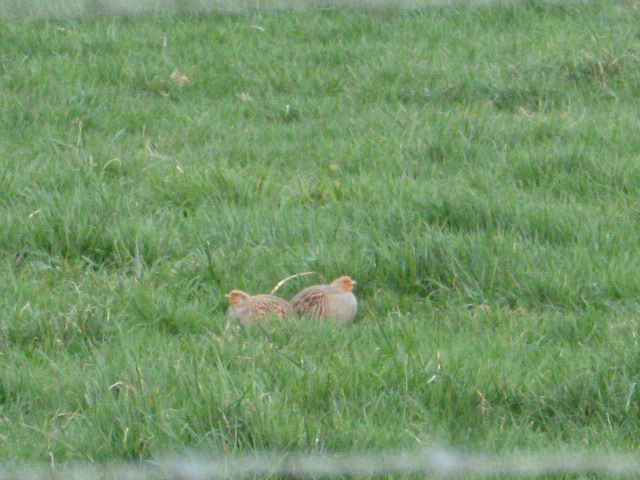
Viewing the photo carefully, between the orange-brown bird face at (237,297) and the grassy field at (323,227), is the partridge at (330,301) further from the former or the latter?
the orange-brown bird face at (237,297)

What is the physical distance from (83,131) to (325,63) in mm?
1881

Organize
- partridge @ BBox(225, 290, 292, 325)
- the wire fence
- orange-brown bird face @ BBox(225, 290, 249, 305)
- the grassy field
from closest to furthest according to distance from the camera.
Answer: the wire fence
the grassy field
partridge @ BBox(225, 290, 292, 325)
orange-brown bird face @ BBox(225, 290, 249, 305)

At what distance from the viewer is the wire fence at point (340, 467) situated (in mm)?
3539

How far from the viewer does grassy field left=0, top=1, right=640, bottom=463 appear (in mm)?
3973

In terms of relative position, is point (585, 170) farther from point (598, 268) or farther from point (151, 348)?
point (151, 348)

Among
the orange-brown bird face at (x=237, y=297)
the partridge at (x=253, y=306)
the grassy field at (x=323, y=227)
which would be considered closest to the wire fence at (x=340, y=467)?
the grassy field at (x=323, y=227)

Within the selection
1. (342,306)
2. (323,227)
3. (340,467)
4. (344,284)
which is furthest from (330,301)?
(340,467)

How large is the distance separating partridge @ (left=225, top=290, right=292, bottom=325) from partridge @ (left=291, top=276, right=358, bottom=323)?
0.06 metres

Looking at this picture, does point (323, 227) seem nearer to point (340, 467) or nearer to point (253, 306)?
Result: point (253, 306)

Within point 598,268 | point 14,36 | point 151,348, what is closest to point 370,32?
point 14,36

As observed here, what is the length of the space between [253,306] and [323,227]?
1.03 meters

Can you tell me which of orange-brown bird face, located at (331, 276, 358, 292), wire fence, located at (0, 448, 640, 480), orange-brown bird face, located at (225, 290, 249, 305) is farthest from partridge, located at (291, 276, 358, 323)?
wire fence, located at (0, 448, 640, 480)

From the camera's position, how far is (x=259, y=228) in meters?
5.73

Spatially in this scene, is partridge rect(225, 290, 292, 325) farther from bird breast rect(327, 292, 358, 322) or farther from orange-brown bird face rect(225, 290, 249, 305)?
bird breast rect(327, 292, 358, 322)
